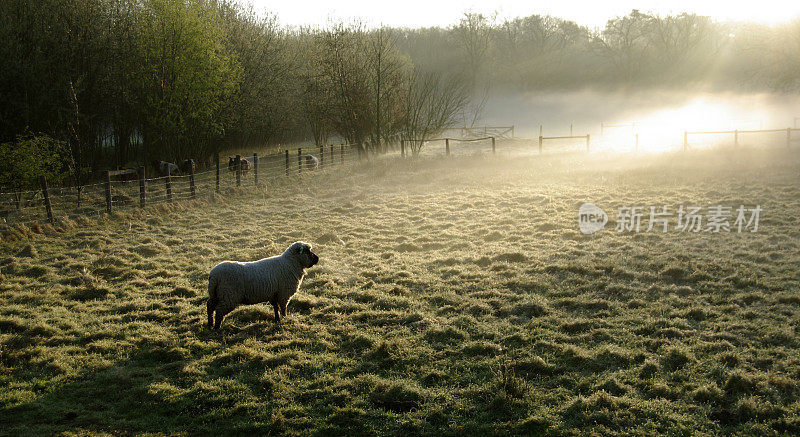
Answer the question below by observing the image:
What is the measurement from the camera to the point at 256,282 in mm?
6820

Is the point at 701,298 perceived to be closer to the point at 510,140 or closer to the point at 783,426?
the point at 783,426

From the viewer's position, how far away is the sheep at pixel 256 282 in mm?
6656

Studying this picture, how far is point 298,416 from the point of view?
16.1 feet

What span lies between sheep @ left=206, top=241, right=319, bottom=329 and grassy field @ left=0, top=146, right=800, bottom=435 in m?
0.34

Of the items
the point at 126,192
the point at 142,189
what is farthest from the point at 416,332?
the point at 126,192

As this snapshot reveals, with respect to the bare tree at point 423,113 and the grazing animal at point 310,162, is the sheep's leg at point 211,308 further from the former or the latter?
the bare tree at point 423,113

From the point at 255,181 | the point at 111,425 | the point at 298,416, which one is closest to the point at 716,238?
the point at 298,416

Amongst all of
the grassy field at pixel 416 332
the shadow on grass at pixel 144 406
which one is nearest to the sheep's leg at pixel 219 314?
the grassy field at pixel 416 332

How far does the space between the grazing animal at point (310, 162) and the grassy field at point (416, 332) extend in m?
10.5

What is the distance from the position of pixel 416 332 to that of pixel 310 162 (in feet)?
58.8

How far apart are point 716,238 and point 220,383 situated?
32.1 feet

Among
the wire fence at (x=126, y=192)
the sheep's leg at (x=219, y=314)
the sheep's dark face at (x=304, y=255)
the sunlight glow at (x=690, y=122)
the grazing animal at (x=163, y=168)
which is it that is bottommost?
the sheep's leg at (x=219, y=314)

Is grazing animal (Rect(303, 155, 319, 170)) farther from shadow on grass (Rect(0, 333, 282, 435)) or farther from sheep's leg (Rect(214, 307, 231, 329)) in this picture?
shadow on grass (Rect(0, 333, 282, 435))

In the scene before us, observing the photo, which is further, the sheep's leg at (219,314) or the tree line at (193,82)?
the tree line at (193,82)
